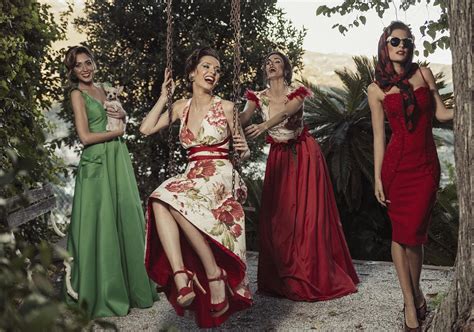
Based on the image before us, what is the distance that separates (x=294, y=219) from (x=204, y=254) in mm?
1805

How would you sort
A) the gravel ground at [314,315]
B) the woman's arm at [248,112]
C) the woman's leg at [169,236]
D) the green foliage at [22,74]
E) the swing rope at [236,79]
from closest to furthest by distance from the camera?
1. the swing rope at [236,79]
2. the woman's leg at [169,236]
3. the gravel ground at [314,315]
4. the woman's arm at [248,112]
5. the green foliage at [22,74]

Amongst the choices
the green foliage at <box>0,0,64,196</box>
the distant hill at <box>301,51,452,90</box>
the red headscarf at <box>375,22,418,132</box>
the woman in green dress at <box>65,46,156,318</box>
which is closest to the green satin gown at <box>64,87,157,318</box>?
the woman in green dress at <box>65,46,156,318</box>

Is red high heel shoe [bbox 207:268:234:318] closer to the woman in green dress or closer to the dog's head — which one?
the woman in green dress

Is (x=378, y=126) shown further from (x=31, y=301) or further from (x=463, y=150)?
(x=31, y=301)

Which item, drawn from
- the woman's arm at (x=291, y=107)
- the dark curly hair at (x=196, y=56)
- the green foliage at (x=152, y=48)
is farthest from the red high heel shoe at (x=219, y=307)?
the green foliage at (x=152, y=48)

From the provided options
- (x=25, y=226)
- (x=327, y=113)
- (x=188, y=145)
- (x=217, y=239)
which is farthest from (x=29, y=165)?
(x=327, y=113)

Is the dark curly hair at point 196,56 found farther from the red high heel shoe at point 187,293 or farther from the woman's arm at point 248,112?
the red high heel shoe at point 187,293

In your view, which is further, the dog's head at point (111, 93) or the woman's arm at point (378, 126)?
the dog's head at point (111, 93)

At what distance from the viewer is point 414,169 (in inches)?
180

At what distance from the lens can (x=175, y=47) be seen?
912 centimetres

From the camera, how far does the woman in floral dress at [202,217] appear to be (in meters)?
4.44

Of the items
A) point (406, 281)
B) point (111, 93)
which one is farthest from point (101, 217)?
point (406, 281)

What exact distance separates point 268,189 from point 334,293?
101 cm

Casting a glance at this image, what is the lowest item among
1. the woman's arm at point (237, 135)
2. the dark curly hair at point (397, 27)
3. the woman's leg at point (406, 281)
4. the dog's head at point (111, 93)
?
the woman's leg at point (406, 281)
